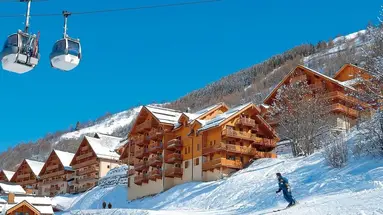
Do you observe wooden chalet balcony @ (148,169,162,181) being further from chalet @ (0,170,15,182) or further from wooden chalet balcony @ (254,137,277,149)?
chalet @ (0,170,15,182)

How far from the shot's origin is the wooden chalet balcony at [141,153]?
63.8 metres

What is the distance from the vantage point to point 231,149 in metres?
52.7

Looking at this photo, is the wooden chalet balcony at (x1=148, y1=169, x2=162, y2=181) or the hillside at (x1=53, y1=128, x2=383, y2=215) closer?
the hillside at (x1=53, y1=128, x2=383, y2=215)

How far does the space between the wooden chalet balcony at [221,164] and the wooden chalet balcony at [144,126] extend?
12084 mm

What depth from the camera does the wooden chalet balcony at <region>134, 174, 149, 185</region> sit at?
61.7m

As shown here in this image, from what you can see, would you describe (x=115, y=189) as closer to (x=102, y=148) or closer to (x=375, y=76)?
(x=102, y=148)

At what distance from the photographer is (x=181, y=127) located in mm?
59812

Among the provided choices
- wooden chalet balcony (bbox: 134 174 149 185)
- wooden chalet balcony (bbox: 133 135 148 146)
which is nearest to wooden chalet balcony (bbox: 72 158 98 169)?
wooden chalet balcony (bbox: 133 135 148 146)

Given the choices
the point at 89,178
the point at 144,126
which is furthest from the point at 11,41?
the point at 89,178

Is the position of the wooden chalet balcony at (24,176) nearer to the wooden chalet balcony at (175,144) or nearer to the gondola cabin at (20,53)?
the wooden chalet balcony at (175,144)

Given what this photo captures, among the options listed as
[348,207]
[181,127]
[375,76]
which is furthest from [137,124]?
[348,207]

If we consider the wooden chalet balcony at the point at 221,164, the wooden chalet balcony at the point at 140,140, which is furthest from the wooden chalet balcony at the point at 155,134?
the wooden chalet balcony at the point at 221,164

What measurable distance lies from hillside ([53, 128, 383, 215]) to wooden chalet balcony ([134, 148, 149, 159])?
9.36 meters

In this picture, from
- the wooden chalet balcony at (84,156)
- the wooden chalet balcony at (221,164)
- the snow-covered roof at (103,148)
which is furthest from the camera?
the wooden chalet balcony at (84,156)
